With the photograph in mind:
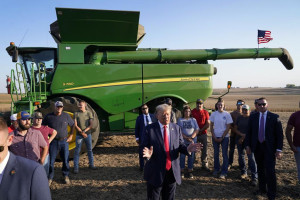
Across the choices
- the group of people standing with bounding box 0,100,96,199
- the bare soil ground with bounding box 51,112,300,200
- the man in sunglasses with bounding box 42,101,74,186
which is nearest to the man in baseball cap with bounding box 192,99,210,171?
the bare soil ground with bounding box 51,112,300,200

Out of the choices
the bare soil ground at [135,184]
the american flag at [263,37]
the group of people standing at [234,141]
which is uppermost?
the american flag at [263,37]

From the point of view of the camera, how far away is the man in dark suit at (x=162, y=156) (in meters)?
2.81

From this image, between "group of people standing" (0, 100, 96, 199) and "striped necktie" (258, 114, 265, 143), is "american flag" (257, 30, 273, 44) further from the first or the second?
"group of people standing" (0, 100, 96, 199)

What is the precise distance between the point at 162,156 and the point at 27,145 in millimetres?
2262

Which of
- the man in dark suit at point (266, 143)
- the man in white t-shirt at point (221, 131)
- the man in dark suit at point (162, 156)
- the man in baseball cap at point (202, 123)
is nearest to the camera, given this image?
the man in dark suit at point (162, 156)

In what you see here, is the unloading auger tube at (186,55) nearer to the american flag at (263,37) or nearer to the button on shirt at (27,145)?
the american flag at (263,37)

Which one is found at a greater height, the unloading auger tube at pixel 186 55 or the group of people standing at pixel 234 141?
the unloading auger tube at pixel 186 55

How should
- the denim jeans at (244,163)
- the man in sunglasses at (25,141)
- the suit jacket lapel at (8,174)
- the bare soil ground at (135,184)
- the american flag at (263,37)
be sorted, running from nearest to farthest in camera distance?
1. the suit jacket lapel at (8,174)
2. the man in sunglasses at (25,141)
3. the bare soil ground at (135,184)
4. the denim jeans at (244,163)
5. the american flag at (263,37)

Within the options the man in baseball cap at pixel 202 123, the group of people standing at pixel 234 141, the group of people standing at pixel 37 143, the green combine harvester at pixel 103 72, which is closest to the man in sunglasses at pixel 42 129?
the group of people standing at pixel 37 143

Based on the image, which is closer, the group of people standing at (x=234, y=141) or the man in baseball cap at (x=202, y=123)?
the group of people standing at (x=234, y=141)

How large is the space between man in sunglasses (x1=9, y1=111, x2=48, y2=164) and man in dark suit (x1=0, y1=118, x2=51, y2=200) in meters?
2.26

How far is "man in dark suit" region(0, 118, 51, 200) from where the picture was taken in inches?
48.3

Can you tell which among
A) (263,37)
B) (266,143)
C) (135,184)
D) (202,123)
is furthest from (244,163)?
(263,37)

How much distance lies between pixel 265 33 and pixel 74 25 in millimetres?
6811
